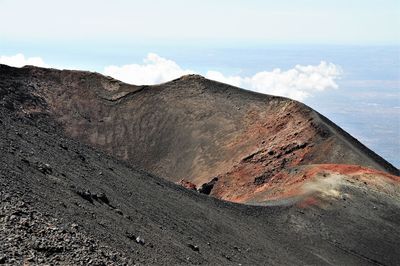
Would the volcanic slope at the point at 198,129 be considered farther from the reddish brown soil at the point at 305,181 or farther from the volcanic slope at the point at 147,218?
the volcanic slope at the point at 147,218

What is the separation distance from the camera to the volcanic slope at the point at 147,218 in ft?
47.6

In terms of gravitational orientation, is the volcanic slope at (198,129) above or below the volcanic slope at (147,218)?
above

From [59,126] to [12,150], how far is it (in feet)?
131

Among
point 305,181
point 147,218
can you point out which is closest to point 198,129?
point 305,181

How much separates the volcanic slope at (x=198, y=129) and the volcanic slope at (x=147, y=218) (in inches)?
308

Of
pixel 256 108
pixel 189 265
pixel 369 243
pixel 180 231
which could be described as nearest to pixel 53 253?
pixel 189 265

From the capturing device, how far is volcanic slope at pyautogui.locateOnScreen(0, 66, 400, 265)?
14500 millimetres

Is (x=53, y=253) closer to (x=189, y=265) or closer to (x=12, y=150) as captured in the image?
(x=189, y=265)

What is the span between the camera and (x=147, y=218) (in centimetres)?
2242

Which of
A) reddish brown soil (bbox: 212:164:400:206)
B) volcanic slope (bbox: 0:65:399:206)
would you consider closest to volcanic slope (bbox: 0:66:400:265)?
reddish brown soil (bbox: 212:164:400:206)

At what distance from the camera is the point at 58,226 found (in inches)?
586

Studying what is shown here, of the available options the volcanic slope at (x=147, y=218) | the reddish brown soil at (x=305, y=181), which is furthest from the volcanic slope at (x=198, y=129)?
the volcanic slope at (x=147, y=218)

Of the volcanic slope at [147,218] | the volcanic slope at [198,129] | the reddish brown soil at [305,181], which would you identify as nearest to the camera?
the volcanic slope at [147,218]

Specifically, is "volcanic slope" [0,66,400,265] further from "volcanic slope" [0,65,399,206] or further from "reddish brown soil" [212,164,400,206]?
"volcanic slope" [0,65,399,206]
